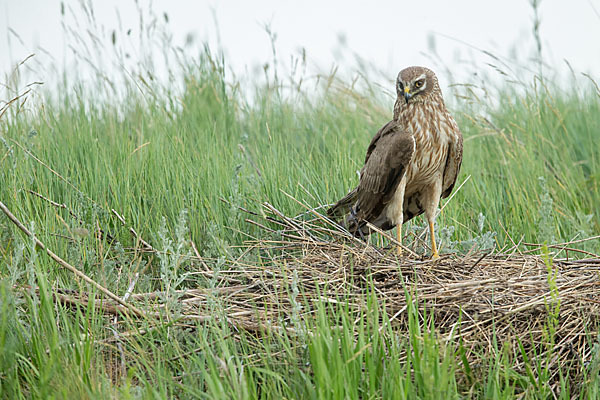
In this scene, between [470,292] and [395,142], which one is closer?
[470,292]

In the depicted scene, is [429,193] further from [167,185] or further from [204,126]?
[204,126]

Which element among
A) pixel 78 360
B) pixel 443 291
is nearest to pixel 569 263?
pixel 443 291

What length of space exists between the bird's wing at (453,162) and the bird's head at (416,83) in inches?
13.1

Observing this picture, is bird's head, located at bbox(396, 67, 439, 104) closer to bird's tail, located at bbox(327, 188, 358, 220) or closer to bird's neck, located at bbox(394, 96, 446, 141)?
bird's neck, located at bbox(394, 96, 446, 141)

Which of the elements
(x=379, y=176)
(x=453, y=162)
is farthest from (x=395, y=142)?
(x=453, y=162)

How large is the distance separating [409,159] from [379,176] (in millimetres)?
246

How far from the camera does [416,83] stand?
4.50 m

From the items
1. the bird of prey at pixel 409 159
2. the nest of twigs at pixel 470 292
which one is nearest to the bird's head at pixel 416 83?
the bird of prey at pixel 409 159

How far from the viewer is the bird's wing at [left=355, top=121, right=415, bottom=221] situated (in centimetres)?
434

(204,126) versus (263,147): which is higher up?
(204,126)

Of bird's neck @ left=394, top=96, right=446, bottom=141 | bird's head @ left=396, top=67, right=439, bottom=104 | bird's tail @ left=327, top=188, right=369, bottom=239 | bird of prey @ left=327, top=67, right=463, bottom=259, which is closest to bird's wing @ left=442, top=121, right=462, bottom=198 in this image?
bird of prey @ left=327, top=67, right=463, bottom=259

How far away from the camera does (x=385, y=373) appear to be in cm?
255

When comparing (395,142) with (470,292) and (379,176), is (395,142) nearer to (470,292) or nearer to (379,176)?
(379,176)

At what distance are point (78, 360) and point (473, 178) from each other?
3862mm
